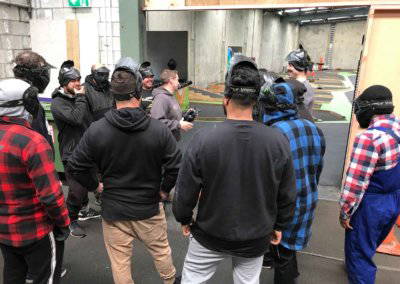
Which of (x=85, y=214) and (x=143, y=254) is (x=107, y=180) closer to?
(x=143, y=254)

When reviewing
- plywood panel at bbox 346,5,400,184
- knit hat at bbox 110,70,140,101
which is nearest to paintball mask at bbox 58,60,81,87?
knit hat at bbox 110,70,140,101

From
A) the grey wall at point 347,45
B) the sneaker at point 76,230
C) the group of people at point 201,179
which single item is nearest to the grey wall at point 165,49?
the sneaker at point 76,230

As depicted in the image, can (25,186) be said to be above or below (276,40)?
below

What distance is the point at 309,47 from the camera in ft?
111

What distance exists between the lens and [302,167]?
8.30 feet

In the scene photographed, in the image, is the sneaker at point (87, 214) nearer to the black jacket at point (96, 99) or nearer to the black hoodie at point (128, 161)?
the black jacket at point (96, 99)

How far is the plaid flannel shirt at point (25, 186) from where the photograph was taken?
2.00 m

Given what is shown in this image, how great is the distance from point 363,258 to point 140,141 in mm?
2127

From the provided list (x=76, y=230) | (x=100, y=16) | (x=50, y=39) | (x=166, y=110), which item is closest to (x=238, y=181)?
(x=166, y=110)

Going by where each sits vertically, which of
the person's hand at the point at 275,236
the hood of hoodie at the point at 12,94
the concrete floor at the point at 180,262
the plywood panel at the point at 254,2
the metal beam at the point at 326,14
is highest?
A: the metal beam at the point at 326,14

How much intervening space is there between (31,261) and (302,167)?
6.87 feet

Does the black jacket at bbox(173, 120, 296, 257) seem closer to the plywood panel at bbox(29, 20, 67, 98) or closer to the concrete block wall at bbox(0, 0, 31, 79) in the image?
the plywood panel at bbox(29, 20, 67, 98)

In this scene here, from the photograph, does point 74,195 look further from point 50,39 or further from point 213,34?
point 213,34

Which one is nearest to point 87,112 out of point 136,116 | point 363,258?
point 136,116
